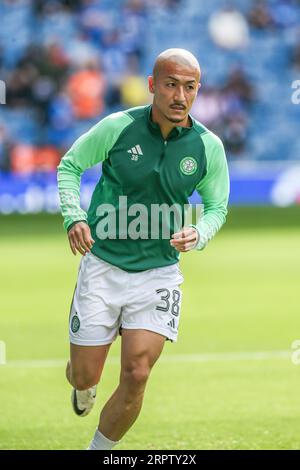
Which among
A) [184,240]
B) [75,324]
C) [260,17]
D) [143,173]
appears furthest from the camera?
[260,17]

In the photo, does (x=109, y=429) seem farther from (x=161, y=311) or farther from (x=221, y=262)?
(x=221, y=262)

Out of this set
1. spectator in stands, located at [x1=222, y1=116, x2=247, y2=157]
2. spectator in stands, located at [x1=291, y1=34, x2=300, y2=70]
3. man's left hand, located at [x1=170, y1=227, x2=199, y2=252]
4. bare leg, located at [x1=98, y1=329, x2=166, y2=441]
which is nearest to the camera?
man's left hand, located at [x1=170, y1=227, x2=199, y2=252]

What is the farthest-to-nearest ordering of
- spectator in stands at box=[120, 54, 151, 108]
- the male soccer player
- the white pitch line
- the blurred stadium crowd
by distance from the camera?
1. spectator in stands at box=[120, 54, 151, 108]
2. the blurred stadium crowd
3. the white pitch line
4. the male soccer player

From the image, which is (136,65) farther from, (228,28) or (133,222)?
(133,222)

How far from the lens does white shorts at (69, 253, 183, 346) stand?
6945 mm

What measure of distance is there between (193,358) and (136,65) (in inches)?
732

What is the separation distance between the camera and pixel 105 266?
7105 millimetres

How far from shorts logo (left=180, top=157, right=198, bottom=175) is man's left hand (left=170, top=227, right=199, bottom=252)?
Answer: 0.45 m

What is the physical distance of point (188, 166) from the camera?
276 inches

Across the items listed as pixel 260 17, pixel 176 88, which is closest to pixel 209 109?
pixel 260 17

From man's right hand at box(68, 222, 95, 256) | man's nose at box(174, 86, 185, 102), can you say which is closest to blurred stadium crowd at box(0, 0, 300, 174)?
man's right hand at box(68, 222, 95, 256)

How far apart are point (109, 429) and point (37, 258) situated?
12607mm

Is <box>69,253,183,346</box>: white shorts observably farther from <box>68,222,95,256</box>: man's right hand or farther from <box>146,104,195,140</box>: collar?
<box>146,104,195,140</box>: collar

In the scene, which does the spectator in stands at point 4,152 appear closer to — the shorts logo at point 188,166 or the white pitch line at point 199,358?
the white pitch line at point 199,358
